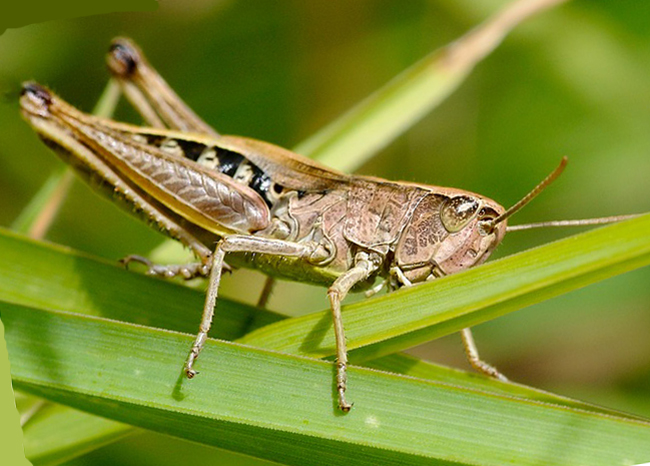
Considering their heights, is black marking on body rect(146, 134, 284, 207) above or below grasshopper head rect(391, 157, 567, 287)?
above

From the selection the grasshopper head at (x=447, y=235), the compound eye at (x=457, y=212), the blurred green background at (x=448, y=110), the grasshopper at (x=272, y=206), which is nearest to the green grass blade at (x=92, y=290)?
the grasshopper at (x=272, y=206)

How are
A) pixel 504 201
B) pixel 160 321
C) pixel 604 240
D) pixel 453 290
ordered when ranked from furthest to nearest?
pixel 504 201 → pixel 160 321 → pixel 453 290 → pixel 604 240

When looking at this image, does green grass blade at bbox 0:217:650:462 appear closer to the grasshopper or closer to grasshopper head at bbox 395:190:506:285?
the grasshopper

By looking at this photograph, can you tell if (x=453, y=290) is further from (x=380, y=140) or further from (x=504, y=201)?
(x=504, y=201)

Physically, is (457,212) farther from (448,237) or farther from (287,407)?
(287,407)

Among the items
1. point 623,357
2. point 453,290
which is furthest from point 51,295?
point 623,357

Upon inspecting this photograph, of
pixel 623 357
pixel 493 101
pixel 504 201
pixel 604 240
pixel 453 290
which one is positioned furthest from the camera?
pixel 493 101

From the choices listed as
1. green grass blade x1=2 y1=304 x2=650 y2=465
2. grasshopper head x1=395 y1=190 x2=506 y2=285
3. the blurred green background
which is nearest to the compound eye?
grasshopper head x1=395 y1=190 x2=506 y2=285
